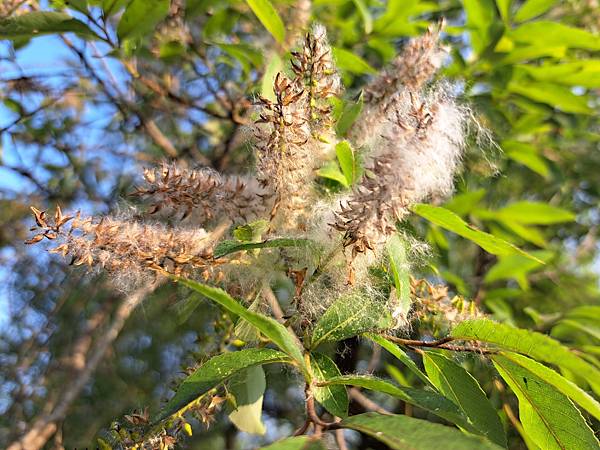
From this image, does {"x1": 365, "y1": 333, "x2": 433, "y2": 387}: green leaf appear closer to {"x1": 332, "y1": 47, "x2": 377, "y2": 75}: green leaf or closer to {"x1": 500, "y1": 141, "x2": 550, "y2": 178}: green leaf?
{"x1": 332, "y1": 47, "x2": 377, "y2": 75}: green leaf

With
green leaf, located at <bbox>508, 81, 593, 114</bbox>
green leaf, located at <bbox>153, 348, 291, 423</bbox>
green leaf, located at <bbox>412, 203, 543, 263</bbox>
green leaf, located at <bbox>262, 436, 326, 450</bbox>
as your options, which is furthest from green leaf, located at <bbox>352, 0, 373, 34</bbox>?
green leaf, located at <bbox>262, 436, 326, 450</bbox>

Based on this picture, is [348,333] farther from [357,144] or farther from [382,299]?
[357,144]

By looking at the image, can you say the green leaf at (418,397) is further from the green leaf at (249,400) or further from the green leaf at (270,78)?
the green leaf at (270,78)

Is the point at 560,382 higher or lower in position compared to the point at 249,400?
higher

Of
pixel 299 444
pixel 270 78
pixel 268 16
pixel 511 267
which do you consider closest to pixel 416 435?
pixel 299 444

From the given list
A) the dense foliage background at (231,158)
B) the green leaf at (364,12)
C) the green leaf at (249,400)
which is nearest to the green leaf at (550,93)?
the dense foliage background at (231,158)

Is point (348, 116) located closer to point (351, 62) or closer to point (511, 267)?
point (351, 62)
